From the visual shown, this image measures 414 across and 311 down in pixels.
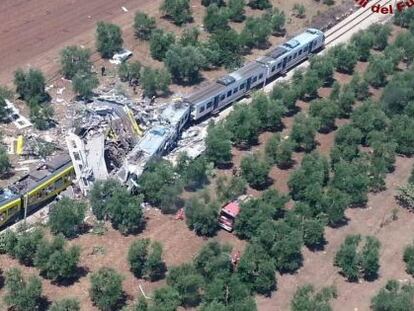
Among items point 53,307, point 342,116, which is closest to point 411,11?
point 342,116

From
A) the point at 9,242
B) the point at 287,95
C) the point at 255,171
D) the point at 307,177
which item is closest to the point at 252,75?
the point at 287,95

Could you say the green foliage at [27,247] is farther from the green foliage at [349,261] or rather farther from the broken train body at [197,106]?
the green foliage at [349,261]

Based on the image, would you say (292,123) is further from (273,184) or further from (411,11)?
(411,11)

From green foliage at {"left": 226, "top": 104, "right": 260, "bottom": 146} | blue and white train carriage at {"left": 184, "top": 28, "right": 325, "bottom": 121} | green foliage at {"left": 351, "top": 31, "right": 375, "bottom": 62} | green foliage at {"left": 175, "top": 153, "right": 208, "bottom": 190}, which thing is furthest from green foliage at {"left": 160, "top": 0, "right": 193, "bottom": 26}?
green foliage at {"left": 175, "top": 153, "right": 208, "bottom": 190}

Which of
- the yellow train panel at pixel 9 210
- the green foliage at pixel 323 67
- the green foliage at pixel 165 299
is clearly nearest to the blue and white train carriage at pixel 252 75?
the green foliage at pixel 323 67

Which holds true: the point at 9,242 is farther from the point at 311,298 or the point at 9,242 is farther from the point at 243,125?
the point at 243,125
